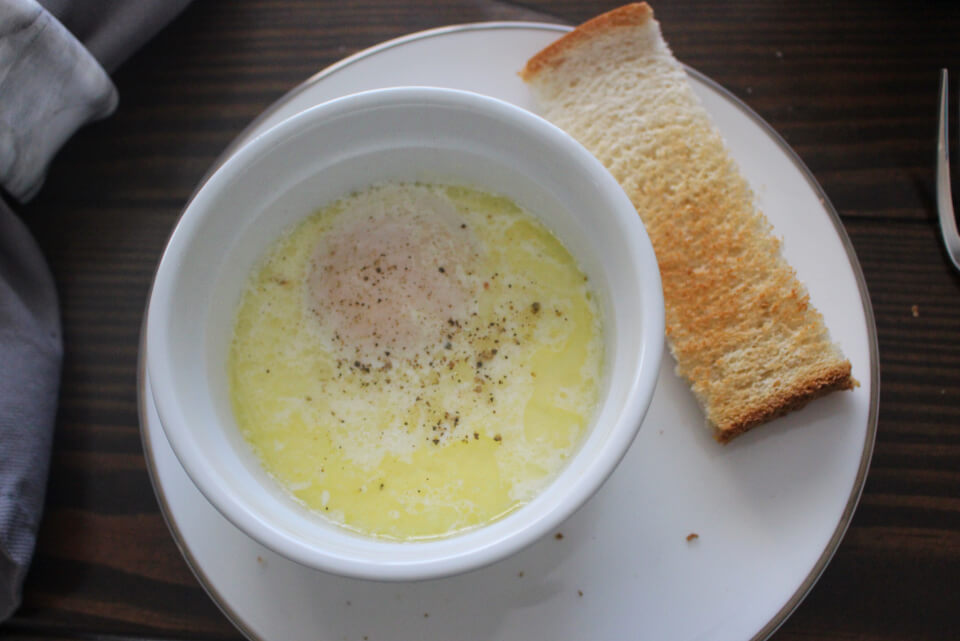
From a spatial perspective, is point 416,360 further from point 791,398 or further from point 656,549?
point 791,398

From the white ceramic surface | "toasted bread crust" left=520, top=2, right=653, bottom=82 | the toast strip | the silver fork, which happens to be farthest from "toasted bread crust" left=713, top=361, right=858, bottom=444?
"toasted bread crust" left=520, top=2, right=653, bottom=82

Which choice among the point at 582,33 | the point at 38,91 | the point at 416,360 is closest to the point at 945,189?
the point at 582,33

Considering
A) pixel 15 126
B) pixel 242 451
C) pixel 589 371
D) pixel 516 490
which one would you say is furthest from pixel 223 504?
pixel 15 126

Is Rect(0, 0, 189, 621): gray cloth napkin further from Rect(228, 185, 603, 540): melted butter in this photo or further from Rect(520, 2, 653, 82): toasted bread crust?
Rect(520, 2, 653, 82): toasted bread crust

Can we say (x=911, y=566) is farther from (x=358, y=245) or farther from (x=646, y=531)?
(x=358, y=245)

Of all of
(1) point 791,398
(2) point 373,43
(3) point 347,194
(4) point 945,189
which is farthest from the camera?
(2) point 373,43

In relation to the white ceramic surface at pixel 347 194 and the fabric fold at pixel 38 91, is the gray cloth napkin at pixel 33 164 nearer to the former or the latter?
the fabric fold at pixel 38 91
